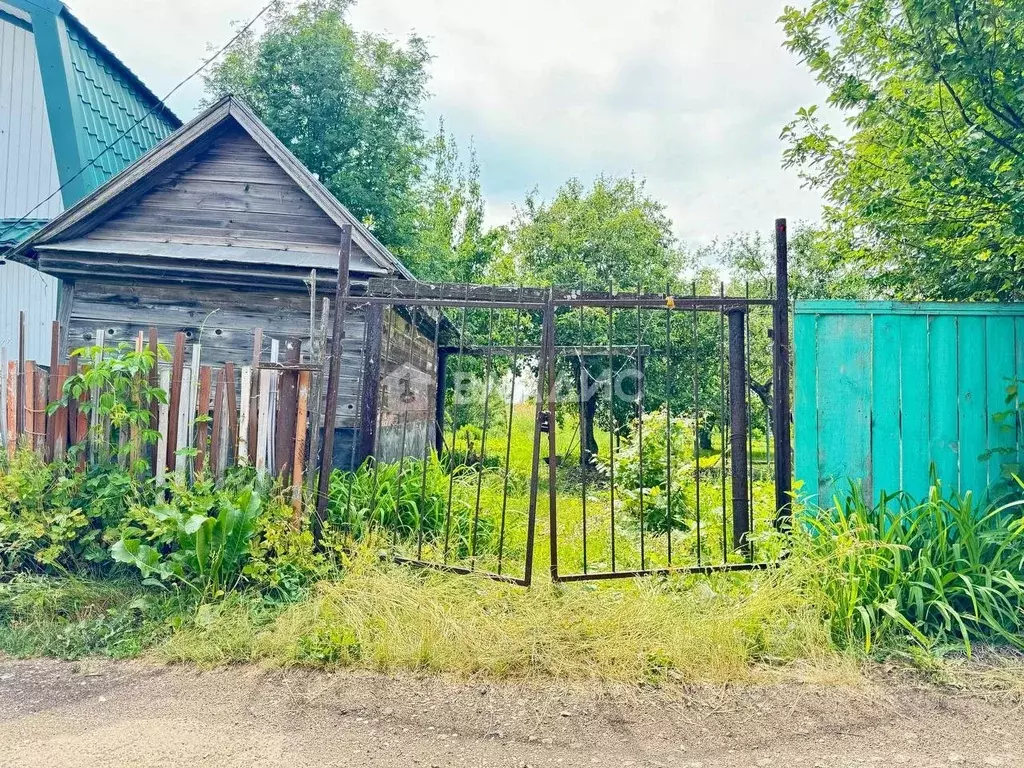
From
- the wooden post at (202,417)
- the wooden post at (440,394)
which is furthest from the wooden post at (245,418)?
the wooden post at (440,394)

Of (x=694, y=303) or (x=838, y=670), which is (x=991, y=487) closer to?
(x=838, y=670)

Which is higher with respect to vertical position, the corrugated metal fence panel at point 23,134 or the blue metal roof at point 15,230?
the corrugated metal fence panel at point 23,134

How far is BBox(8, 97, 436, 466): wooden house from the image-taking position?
6.88 meters

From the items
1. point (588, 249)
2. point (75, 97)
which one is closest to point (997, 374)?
point (75, 97)

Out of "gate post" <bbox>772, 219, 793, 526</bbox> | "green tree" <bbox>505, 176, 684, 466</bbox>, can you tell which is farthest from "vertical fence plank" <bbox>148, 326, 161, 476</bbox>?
"green tree" <bbox>505, 176, 684, 466</bbox>

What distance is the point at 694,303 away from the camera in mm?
4113

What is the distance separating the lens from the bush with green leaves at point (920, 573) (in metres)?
3.55

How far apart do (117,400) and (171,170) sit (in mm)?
4376

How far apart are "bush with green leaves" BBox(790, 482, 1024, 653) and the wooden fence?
11.6ft

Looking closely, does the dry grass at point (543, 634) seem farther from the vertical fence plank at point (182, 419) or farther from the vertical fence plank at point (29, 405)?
the vertical fence plank at point (29, 405)

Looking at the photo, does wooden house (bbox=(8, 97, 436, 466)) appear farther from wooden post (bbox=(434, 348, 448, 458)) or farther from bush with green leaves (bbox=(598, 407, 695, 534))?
wooden post (bbox=(434, 348, 448, 458))

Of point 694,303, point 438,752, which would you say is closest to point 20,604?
point 438,752

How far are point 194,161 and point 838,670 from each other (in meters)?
8.27

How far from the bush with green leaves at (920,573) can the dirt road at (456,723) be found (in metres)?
0.46
